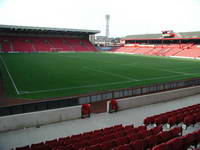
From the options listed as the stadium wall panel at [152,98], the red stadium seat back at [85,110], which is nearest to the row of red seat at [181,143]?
the red stadium seat back at [85,110]

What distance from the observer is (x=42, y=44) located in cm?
6838

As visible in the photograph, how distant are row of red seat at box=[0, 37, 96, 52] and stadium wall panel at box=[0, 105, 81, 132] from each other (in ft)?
174

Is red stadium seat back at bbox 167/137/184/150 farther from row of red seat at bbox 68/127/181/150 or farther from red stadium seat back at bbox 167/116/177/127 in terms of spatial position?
red stadium seat back at bbox 167/116/177/127

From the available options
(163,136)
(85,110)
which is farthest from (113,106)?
(163,136)

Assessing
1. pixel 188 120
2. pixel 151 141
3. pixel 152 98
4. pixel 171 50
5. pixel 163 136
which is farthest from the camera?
pixel 171 50

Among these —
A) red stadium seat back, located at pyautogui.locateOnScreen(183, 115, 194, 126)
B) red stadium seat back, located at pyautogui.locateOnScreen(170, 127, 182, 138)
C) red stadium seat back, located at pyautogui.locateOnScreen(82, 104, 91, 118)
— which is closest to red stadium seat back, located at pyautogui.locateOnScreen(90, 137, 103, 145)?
red stadium seat back, located at pyautogui.locateOnScreen(170, 127, 182, 138)

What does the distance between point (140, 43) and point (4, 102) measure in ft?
248

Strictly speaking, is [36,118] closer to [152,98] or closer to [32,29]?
[152,98]

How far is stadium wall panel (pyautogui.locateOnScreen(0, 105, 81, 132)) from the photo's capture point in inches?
374

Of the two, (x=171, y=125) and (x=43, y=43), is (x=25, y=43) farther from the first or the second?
(x=171, y=125)

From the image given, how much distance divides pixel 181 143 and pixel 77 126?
219 inches

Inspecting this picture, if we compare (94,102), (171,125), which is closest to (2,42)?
(94,102)

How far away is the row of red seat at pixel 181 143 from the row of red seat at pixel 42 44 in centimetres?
5926

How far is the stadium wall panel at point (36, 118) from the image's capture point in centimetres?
949
